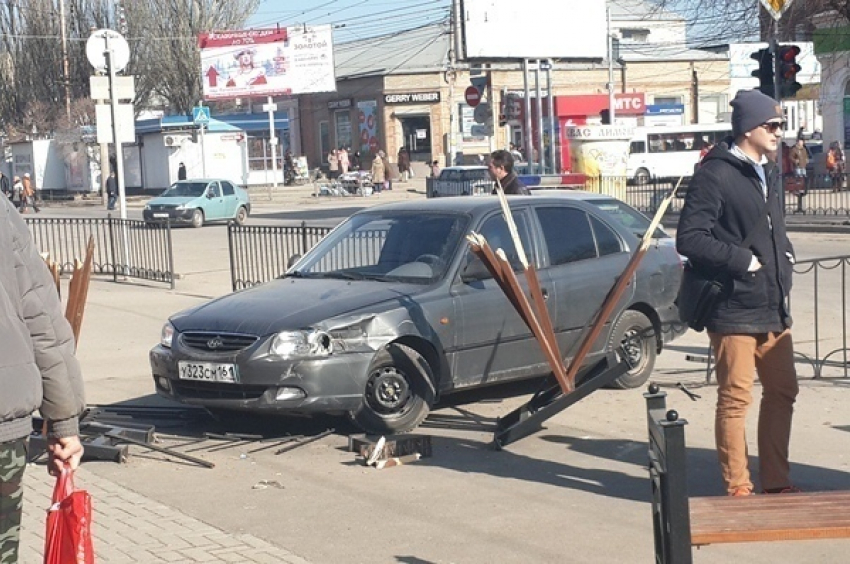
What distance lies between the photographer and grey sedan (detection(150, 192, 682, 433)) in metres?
8.37

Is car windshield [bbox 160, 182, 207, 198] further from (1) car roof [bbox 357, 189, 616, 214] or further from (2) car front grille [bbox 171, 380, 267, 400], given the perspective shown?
(2) car front grille [bbox 171, 380, 267, 400]

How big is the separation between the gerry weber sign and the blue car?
926 inches

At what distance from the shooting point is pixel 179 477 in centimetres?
786

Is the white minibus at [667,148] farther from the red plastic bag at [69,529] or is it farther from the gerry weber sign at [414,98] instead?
the red plastic bag at [69,529]

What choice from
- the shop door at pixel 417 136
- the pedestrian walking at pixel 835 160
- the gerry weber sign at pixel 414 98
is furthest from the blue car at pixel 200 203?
the shop door at pixel 417 136

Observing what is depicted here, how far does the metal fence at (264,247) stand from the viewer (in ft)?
50.5

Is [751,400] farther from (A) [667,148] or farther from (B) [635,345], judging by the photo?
(A) [667,148]

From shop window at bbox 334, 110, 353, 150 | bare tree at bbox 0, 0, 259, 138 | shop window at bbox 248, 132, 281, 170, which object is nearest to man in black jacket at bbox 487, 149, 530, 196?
shop window at bbox 248, 132, 281, 170

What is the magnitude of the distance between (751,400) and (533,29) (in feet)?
108

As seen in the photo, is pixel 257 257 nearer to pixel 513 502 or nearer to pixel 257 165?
pixel 513 502

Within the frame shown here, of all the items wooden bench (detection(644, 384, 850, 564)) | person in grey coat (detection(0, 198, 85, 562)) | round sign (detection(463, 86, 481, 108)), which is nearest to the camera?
person in grey coat (detection(0, 198, 85, 562))

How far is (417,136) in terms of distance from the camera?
209ft

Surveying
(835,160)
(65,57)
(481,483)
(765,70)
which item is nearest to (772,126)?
(481,483)

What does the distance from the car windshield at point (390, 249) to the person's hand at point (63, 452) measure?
5.05 m
